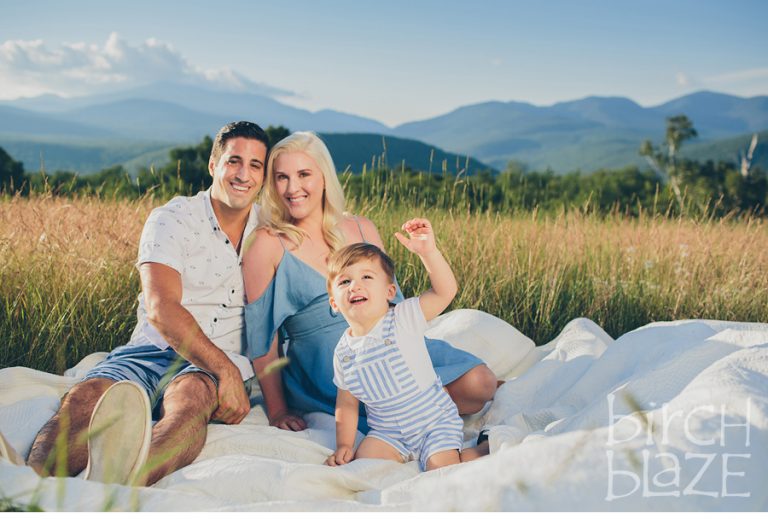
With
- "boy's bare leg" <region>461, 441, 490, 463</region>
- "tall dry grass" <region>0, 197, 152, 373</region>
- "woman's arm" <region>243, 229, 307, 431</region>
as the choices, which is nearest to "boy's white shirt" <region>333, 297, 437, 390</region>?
"boy's bare leg" <region>461, 441, 490, 463</region>

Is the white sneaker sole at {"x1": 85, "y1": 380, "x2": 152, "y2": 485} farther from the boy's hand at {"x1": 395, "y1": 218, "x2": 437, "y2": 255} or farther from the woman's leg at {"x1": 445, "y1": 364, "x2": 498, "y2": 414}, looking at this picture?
the woman's leg at {"x1": 445, "y1": 364, "x2": 498, "y2": 414}

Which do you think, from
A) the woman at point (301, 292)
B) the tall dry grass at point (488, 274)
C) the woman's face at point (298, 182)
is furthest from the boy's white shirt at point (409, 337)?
the tall dry grass at point (488, 274)

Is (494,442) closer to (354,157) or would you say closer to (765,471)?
(765,471)

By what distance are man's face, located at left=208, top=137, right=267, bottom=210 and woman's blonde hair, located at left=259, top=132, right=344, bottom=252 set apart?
0.19 ft

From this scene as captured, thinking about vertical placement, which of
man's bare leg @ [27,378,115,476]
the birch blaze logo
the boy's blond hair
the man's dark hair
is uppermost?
the man's dark hair

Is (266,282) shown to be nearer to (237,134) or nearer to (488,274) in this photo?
(237,134)

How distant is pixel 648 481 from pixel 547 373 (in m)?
1.36

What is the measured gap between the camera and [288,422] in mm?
2629

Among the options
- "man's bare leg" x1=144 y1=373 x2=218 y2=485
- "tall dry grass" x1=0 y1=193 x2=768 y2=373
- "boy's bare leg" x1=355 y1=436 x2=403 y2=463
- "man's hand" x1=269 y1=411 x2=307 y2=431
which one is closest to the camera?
"man's bare leg" x1=144 y1=373 x2=218 y2=485

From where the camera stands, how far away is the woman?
2660 mm

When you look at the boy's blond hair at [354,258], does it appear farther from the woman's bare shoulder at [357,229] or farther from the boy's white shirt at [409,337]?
the woman's bare shoulder at [357,229]

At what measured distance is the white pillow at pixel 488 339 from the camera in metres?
3.29

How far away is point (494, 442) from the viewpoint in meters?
2.26

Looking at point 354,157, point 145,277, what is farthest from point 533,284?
point 354,157
